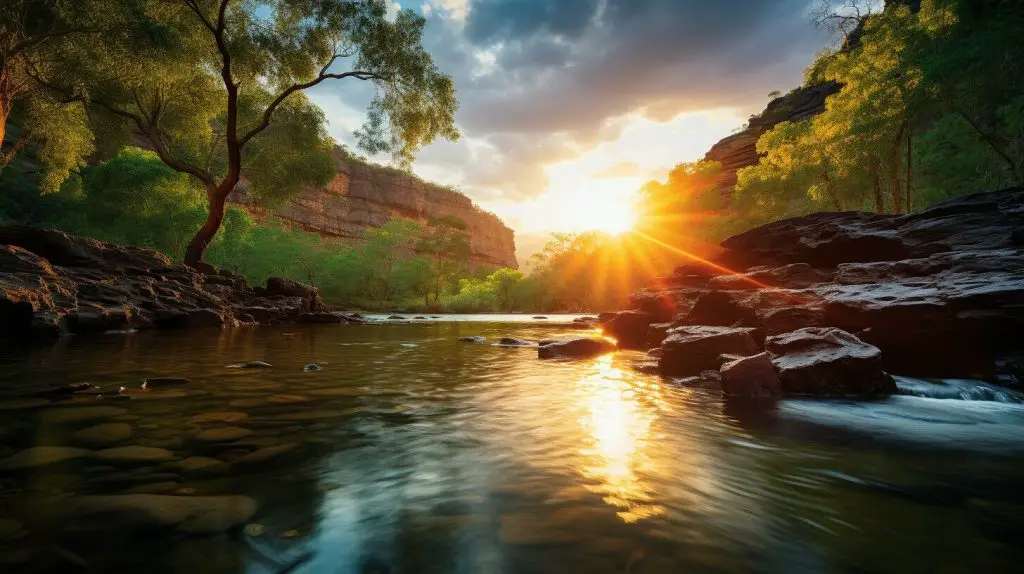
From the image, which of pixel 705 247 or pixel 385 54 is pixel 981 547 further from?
pixel 705 247

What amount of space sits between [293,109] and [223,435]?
25.8 meters

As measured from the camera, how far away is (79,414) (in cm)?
466

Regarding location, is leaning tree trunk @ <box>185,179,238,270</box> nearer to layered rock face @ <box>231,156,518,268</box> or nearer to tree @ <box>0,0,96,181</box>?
tree @ <box>0,0,96,181</box>

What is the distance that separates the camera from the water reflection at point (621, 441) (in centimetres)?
307

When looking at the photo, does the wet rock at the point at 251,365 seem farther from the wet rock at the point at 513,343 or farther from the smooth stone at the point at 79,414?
the wet rock at the point at 513,343

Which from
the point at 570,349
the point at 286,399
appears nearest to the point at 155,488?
the point at 286,399

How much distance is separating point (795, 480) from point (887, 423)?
2.90 metres

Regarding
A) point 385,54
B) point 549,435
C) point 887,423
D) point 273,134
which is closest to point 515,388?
point 549,435

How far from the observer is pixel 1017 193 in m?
12.0

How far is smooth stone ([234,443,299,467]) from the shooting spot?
3482 millimetres

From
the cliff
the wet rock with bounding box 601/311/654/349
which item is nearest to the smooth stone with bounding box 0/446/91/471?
the wet rock with bounding box 601/311/654/349

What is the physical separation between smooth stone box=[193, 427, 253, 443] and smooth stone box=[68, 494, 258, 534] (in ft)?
4.22

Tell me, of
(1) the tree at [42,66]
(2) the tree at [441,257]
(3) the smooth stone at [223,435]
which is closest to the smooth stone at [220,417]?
(3) the smooth stone at [223,435]

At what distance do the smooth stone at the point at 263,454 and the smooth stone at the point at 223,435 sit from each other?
0.49 metres
